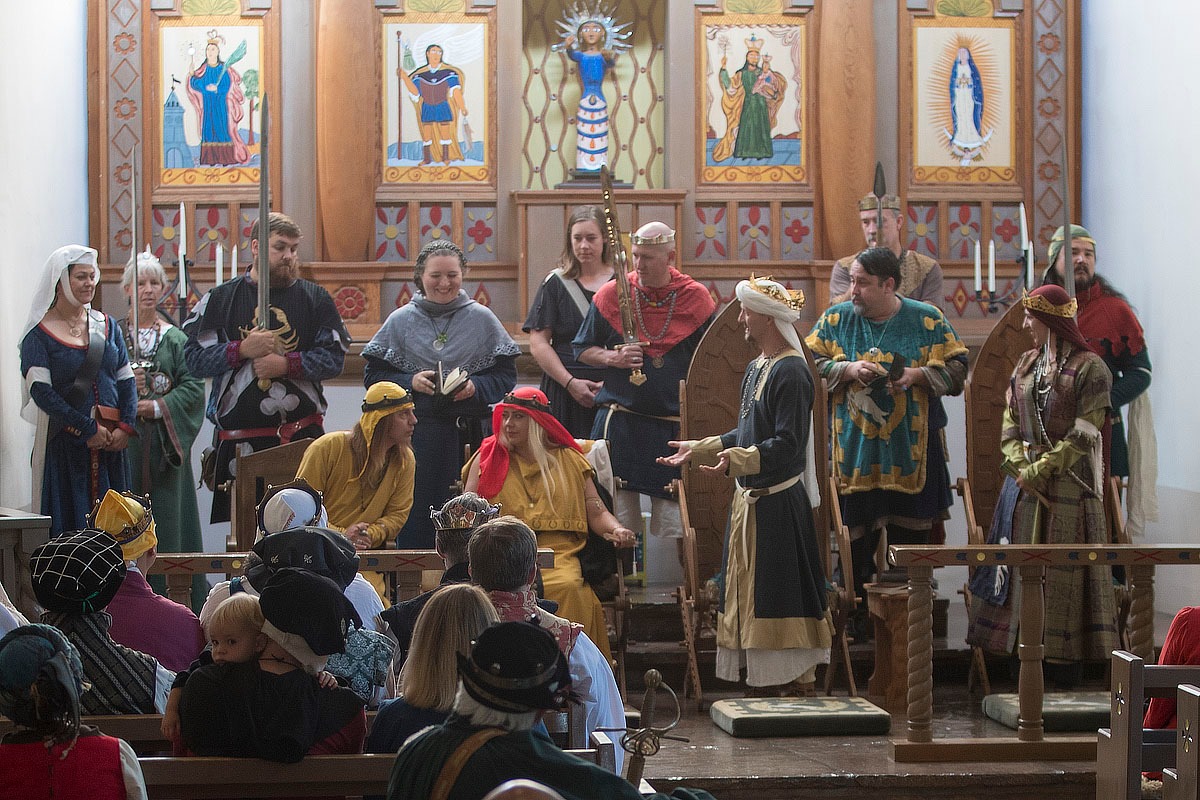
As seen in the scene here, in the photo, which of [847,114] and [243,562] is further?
[847,114]

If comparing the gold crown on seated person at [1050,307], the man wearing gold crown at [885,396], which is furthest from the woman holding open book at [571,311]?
the gold crown on seated person at [1050,307]

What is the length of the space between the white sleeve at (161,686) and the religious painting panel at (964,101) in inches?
242

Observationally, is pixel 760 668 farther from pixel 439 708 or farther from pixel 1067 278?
pixel 439 708

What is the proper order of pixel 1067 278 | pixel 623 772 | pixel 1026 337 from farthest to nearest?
pixel 1026 337 → pixel 1067 278 → pixel 623 772

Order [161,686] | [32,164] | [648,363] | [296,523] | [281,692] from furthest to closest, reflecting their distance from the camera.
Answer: [32,164]
[648,363]
[296,523]
[161,686]
[281,692]

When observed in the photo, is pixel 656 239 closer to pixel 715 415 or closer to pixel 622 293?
pixel 622 293

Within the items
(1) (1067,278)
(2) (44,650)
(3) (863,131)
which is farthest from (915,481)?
(2) (44,650)

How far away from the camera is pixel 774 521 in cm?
530

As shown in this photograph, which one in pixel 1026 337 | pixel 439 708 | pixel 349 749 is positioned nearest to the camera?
pixel 439 708

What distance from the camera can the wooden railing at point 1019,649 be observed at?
4652 mm

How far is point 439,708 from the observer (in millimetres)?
2732

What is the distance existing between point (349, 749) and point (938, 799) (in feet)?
7.28

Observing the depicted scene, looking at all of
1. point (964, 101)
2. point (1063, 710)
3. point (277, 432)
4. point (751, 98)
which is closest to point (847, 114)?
point (751, 98)

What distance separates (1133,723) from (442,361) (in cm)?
361
